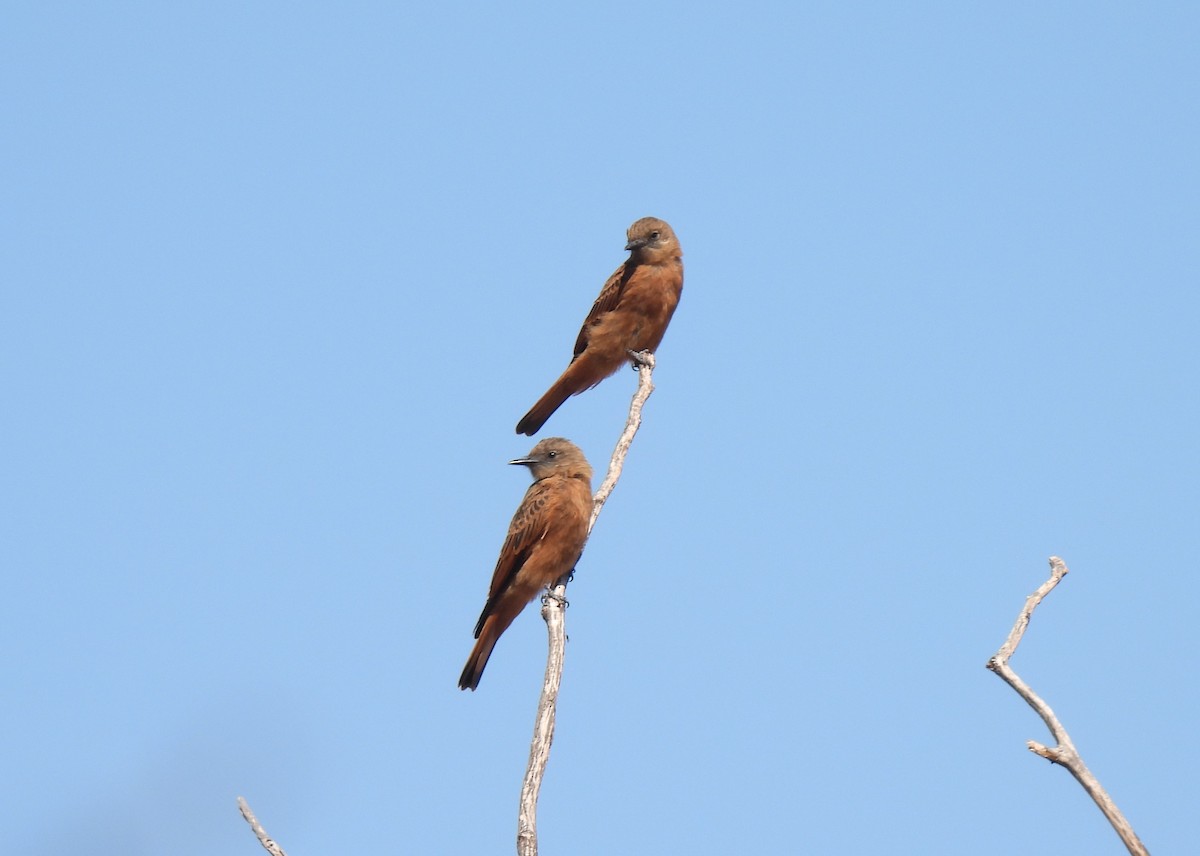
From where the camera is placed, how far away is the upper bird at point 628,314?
12.2 metres

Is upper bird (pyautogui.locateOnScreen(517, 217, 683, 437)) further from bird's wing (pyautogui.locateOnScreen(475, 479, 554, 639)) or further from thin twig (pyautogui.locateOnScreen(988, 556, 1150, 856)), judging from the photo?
thin twig (pyautogui.locateOnScreen(988, 556, 1150, 856))

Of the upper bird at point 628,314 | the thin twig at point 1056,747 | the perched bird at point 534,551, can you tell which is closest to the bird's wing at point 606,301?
the upper bird at point 628,314

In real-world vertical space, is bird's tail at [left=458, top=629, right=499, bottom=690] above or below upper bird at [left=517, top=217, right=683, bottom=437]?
below

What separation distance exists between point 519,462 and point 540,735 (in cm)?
374

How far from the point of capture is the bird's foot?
12070 millimetres

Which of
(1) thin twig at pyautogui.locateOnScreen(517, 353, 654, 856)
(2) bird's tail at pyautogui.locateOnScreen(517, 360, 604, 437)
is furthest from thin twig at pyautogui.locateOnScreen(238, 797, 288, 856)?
(2) bird's tail at pyautogui.locateOnScreen(517, 360, 604, 437)

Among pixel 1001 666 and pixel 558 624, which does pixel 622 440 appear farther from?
pixel 1001 666

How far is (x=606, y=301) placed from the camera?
12539 millimetres

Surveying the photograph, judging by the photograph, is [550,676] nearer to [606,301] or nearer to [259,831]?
[259,831]

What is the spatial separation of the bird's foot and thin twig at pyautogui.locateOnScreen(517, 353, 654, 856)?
6.44 ft

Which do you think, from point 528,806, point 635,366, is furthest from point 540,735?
point 635,366

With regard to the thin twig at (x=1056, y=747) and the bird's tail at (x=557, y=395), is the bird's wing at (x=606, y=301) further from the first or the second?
the thin twig at (x=1056, y=747)

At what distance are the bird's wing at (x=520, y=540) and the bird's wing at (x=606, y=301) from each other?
101 inches

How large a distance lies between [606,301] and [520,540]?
3.13 metres
